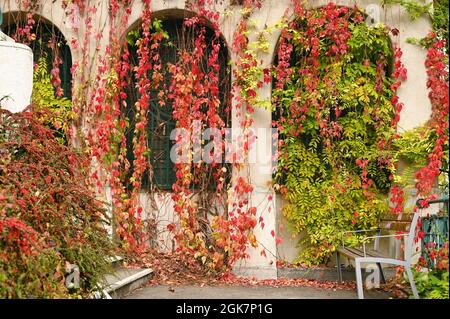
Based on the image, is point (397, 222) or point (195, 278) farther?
point (195, 278)

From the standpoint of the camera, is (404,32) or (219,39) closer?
(404,32)

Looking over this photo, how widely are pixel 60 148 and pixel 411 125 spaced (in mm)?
3973

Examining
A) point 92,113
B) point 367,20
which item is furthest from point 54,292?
point 367,20

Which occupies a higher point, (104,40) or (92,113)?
(104,40)

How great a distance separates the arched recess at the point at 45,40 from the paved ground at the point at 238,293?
2.90m

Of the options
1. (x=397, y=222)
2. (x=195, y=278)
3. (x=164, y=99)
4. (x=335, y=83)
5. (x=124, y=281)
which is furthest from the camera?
(x=164, y=99)

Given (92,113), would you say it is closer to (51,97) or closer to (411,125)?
(51,97)

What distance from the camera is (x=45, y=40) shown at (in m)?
7.47

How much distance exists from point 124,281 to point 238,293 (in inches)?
46.5

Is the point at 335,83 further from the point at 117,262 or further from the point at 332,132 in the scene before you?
the point at 117,262

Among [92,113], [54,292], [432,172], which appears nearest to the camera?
[54,292]

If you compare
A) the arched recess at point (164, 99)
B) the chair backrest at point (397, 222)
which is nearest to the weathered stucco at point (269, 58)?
the arched recess at point (164, 99)

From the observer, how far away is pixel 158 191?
7.26 m

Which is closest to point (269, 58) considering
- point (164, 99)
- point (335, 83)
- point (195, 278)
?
point (335, 83)
